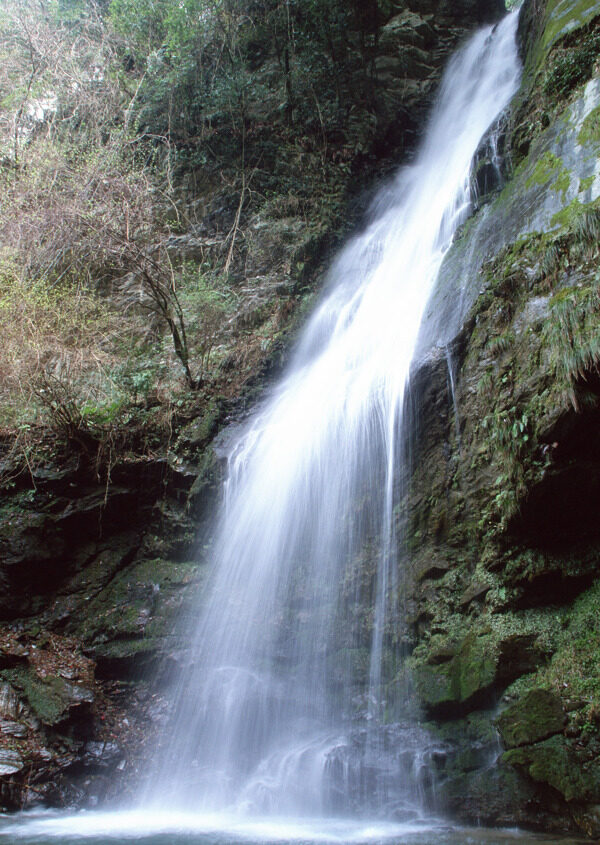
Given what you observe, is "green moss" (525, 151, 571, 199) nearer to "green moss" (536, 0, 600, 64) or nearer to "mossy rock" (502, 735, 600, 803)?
"green moss" (536, 0, 600, 64)

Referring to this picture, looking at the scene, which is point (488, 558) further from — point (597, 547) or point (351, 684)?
point (351, 684)

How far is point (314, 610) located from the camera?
643 centimetres

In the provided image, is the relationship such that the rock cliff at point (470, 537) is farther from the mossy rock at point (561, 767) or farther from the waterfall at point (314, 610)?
the waterfall at point (314, 610)

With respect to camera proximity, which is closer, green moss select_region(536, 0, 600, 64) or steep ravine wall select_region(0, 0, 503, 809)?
steep ravine wall select_region(0, 0, 503, 809)

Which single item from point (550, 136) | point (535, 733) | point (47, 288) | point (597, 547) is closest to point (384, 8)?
point (550, 136)

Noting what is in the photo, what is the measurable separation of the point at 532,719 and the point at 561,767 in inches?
14.5

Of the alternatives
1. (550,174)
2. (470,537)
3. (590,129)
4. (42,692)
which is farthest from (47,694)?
(590,129)

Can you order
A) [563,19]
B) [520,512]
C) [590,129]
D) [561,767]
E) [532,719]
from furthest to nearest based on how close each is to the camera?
[563,19] < [590,129] < [520,512] < [532,719] < [561,767]

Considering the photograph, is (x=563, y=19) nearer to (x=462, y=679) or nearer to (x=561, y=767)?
(x=462, y=679)

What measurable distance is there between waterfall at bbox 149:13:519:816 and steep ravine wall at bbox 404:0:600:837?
0.45m

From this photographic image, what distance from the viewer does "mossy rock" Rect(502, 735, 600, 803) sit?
3828 millimetres

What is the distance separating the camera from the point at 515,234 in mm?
6301

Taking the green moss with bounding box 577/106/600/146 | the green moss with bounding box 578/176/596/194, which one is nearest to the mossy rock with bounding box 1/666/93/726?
the green moss with bounding box 578/176/596/194

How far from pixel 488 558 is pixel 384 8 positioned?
17.2 m
